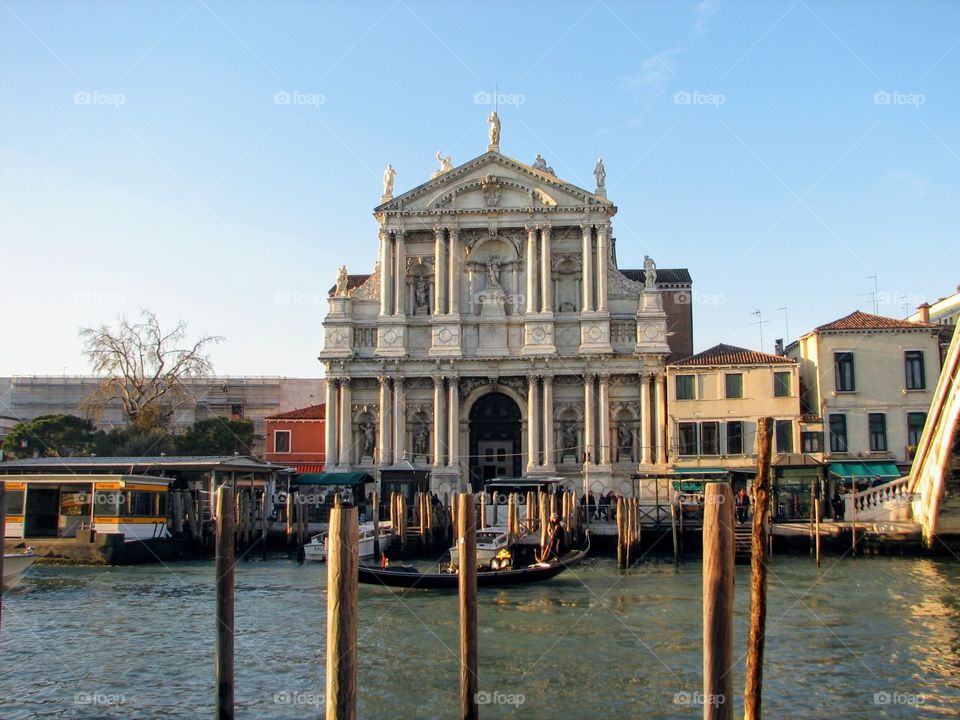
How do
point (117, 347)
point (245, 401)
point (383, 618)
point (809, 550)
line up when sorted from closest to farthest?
point (383, 618)
point (809, 550)
point (117, 347)
point (245, 401)

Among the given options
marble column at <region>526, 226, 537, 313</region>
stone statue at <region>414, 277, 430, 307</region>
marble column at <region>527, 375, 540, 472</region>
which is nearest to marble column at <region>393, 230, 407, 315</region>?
stone statue at <region>414, 277, 430, 307</region>

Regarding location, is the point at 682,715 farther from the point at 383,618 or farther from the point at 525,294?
the point at 525,294

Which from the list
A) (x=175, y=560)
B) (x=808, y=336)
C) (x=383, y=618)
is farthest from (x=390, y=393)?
(x=383, y=618)

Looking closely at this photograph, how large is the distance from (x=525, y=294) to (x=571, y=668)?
24622mm

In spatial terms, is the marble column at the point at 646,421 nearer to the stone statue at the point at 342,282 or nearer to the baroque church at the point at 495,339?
the baroque church at the point at 495,339

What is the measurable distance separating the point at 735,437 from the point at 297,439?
2019cm

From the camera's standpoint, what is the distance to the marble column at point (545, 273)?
35.8 meters

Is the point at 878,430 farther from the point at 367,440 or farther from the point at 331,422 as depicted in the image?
the point at 331,422

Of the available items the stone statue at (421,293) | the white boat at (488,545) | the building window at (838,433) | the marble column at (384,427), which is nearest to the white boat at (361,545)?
the white boat at (488,545)

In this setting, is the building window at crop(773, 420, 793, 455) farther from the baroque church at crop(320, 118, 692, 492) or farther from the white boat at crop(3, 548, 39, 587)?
the white boat at crop(3, 548, 39, 587)

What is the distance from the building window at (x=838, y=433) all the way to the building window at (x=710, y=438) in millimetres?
3470

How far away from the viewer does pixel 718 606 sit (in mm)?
7496

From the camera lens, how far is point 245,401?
54.8 m

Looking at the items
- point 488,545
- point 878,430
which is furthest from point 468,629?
point 878,430
